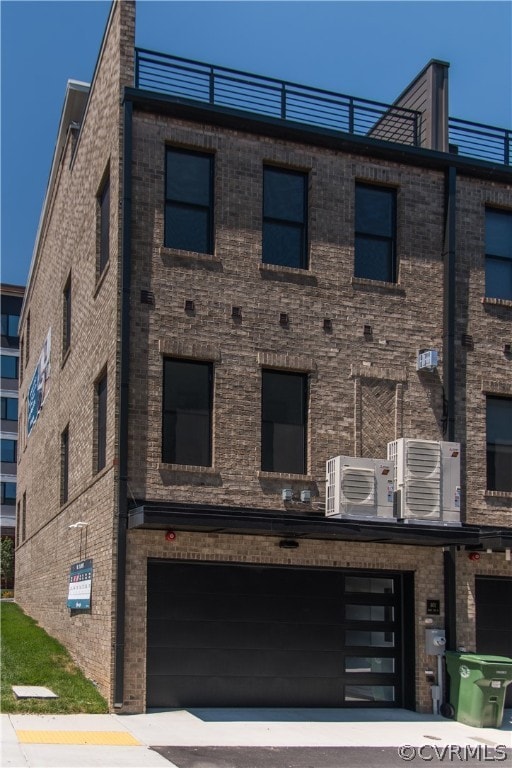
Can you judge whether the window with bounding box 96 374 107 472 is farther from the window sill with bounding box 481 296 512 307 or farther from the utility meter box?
the window sill with bounding box 481 296 512 307

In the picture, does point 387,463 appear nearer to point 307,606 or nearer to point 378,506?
point 378,506

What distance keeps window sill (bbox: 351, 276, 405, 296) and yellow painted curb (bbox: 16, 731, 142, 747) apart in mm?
8530

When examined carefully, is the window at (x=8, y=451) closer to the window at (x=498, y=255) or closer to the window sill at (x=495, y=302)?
the window at (x=498, y=255)

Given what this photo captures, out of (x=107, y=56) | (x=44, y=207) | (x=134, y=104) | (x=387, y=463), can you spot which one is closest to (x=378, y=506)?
(x=387, y=463)

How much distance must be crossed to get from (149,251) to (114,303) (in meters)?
1.03

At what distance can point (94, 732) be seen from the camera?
13.1m

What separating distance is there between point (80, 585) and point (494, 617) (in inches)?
290

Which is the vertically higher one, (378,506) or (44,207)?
(44,207)

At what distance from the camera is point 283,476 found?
54.2ft

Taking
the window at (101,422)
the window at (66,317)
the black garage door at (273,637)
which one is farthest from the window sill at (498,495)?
the window at (66,317)

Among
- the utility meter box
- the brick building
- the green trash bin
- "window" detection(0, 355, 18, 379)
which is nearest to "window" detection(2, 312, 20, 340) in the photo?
"window" detection(0, 355, 18, 379)

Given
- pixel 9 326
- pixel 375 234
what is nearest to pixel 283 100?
pixel 375 234

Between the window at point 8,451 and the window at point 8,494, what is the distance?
140 centimetres

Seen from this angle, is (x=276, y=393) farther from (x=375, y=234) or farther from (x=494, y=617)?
(x=494, y=617)
